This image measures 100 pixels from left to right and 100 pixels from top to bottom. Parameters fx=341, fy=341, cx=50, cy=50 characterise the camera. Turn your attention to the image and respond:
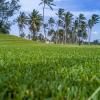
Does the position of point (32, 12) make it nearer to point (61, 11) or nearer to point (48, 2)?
point (48, 2)

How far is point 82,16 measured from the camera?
576 ft

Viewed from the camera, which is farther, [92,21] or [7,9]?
[92,21]

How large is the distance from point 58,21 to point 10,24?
214 feet

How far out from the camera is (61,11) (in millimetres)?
165125

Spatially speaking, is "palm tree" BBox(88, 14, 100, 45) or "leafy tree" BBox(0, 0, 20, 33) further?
"palm tree" BBox(88, 14, 100, 45)

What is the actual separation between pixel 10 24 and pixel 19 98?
335ft

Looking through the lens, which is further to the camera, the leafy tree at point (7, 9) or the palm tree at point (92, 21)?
the palm tree at point (92, 21)

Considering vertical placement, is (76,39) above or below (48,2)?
below

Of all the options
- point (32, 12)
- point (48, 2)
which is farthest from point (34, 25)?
point (48, 2)

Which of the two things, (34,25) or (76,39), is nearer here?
(34,25)

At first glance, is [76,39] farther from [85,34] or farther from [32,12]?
[32,12]

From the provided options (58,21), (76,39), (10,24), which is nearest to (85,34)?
(76,39)

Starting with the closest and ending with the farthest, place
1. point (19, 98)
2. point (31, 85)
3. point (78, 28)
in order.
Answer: point (19, 98), point (31, 85), point (78, 28)

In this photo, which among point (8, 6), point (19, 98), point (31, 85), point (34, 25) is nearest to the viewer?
point (19, 98)
